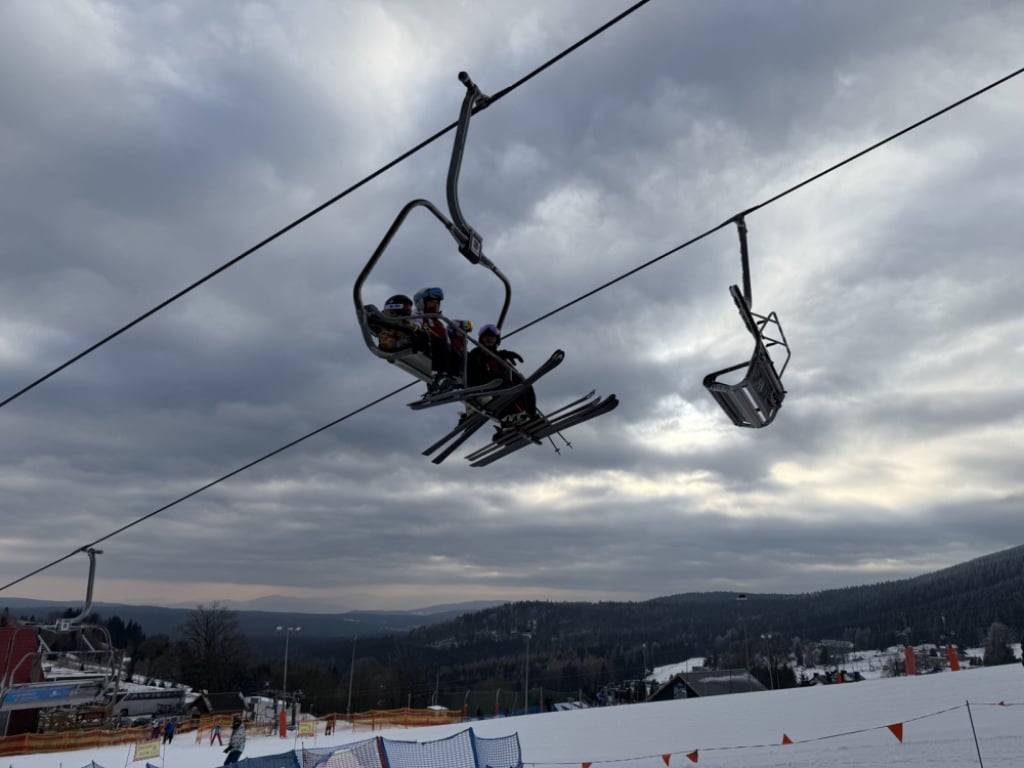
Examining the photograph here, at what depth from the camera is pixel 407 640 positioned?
174 meters

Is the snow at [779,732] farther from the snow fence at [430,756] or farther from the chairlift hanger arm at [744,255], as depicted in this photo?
the chairlift hanger arm at [744,255]

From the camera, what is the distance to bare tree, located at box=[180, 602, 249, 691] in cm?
8418

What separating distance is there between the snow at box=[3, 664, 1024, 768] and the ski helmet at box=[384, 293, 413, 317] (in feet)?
39.7

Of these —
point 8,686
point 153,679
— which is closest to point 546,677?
point 153,679

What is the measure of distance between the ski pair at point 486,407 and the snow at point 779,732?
10525 millimetres

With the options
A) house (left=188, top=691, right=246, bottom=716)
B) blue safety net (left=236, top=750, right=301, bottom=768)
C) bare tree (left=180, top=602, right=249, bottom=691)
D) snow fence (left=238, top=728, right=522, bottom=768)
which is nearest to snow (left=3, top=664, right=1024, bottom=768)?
snow fence (left=238, top=728, right=522, bottom=768)

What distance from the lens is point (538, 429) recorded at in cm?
788

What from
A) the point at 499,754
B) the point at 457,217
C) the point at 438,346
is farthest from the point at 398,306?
the point at 499,754

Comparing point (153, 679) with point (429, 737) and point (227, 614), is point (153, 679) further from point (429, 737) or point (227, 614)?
point (429, 737)

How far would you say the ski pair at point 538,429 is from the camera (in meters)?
7.39

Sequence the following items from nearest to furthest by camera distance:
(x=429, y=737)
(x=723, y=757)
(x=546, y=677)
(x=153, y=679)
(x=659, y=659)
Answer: (x=723, y=757) → (x=429, y=737) → (x=153, y=679) → (x=546, y=677) → (x=659, y=659)

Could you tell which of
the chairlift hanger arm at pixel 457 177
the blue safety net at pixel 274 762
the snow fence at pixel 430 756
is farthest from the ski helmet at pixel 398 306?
the snow fence at pixel 430 756

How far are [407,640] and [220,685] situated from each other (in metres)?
94.8

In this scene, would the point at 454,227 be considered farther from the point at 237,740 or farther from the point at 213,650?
the point at 213,650
